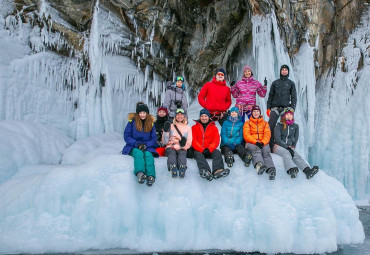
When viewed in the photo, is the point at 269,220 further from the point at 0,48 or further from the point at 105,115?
the point at 0,48

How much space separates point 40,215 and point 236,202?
3263 millimetres

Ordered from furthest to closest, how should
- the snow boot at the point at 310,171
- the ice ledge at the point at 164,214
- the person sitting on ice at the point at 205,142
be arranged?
the snow boot at the point at 310,171, the person sitting on ice at the point at 205,142, the ice ledge at the point at 164,214

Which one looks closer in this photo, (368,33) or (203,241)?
(203,241)

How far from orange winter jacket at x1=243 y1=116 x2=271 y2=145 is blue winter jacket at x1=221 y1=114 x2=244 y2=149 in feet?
0.40

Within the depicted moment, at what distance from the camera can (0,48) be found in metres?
8.84

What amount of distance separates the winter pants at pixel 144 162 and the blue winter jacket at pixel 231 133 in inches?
63.1

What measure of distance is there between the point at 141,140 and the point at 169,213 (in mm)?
1458

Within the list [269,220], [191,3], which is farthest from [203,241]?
[191,3]

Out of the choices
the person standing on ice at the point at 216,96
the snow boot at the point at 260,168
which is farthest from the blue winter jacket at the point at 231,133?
the person standing on ice at the point at 216,96

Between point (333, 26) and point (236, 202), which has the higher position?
point (333, 26)

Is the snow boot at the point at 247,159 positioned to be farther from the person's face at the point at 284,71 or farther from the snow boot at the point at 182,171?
the person's face at the point at 284,71

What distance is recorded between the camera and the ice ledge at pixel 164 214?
4734 millimetres

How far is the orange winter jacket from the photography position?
19.1 feet

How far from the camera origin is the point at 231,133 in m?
5.89
